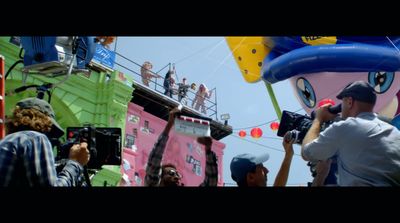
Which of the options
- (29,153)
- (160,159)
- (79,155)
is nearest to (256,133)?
(160,159)

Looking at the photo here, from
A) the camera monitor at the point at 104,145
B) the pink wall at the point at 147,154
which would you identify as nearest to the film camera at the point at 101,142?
the camera monitor at the point at 104,145

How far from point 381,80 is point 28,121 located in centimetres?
404

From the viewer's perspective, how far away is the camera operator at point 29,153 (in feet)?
5.58

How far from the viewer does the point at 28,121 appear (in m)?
1.91

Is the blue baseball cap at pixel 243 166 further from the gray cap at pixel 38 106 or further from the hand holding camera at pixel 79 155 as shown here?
the gray cap at pixel 38 106

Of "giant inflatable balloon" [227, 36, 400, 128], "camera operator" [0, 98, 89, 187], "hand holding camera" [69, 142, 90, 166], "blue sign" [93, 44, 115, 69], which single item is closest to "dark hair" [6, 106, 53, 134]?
"camera operator" [0, 98, 89, 187]

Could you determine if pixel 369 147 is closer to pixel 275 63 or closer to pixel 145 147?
pixel 275 63

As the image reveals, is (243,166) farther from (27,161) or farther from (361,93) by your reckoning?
(27,161)

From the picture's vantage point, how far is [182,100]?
9.09m

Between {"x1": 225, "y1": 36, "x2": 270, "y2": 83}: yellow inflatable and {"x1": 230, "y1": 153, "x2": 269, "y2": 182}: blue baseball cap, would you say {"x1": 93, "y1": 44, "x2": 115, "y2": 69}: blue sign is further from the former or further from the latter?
{"x1": 230, "y1": 153, "x2": 269, "y2": 182}: blue baseball cap
